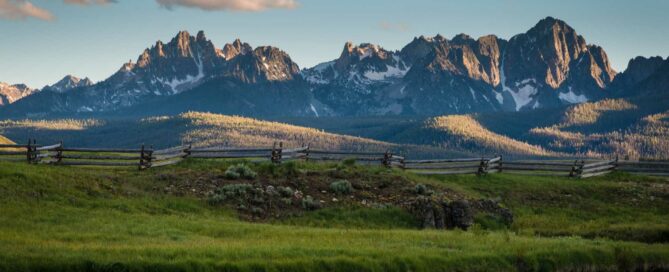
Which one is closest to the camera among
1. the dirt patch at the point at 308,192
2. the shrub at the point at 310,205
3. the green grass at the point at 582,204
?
the dirt patch at the point at 308,192

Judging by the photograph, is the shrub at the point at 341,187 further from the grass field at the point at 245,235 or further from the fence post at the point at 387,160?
the fence post at the point at 387,160

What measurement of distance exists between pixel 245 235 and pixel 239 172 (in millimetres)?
12344

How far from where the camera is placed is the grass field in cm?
2531

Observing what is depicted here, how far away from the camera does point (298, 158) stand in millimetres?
54250

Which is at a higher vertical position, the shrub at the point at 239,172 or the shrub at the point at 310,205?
the shrub at the point at 239,172

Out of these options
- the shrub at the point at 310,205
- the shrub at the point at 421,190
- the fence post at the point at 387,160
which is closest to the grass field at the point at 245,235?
the shrub at the point at 310,205

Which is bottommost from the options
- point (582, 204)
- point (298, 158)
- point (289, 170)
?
point (582, 204)

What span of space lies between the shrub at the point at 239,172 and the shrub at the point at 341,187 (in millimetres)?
4016

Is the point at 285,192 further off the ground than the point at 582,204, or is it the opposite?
the point at 285,192

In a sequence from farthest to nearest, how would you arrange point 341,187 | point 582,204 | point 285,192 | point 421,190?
point 582,204, point 421,190, point 341,187, point 285,192

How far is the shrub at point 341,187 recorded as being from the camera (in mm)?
42062

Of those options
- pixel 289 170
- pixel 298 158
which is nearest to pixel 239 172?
pixel 289 170

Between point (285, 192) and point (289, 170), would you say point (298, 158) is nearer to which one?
point (289, 170)

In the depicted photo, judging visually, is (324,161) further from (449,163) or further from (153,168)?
(153,168)
